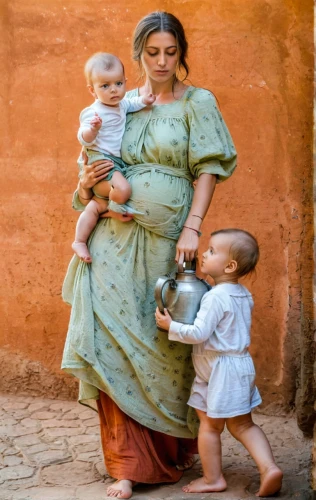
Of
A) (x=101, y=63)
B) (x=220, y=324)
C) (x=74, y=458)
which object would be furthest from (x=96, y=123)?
(x=74, y=458)

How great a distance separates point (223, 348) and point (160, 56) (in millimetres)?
1356

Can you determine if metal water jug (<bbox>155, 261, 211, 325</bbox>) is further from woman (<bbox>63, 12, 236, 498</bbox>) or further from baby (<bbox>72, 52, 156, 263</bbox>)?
baby (<bbox>72, 52, 156, 263</bbox>)

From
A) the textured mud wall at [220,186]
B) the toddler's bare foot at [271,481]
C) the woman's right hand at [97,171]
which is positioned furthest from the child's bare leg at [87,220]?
the textured mud wall at [220,186]

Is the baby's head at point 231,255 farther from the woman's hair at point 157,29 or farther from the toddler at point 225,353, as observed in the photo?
the woman's hair at point 157,29

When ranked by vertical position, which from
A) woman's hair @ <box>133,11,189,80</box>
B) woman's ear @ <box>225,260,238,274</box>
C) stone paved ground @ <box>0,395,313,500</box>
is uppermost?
woman's hair @ <box>133,11,189,80</box>

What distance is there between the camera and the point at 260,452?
4473 millimetres

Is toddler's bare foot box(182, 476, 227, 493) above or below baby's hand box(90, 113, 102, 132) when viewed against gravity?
below

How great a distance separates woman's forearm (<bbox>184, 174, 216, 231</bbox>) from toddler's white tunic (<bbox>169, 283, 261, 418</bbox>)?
1.06 feet

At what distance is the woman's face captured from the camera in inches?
175

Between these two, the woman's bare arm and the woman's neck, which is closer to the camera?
the woman's bare arm

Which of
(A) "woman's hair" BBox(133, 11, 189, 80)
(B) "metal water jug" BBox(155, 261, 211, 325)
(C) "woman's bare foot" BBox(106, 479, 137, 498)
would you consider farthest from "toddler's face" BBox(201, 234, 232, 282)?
(C) "woman's bare foot" BBox(106, 479, 137, 498)

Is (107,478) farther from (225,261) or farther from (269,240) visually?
(269,240)

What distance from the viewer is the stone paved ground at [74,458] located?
4.64m

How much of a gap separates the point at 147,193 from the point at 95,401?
1056 millimetres
